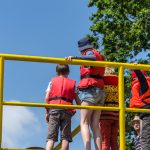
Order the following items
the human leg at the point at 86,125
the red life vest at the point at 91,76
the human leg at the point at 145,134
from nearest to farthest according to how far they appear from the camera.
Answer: the human leg at the point at 145,134
the human leg at the point at 86,125
the red life vest at the point at 91,76

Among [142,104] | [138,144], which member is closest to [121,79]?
[142,104]

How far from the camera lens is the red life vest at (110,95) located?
26.9 feet

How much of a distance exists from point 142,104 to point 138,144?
2.05ft

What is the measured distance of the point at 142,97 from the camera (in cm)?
770

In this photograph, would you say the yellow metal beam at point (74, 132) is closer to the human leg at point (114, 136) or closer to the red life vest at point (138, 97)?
the human leg at point (114, 136)

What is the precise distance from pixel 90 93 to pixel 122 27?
58.2 feet

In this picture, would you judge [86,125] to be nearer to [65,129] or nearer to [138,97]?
[65,129]

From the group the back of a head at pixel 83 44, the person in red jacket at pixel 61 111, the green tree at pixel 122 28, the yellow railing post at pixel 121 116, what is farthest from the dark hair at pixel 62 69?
the green tree at pixel 122 28

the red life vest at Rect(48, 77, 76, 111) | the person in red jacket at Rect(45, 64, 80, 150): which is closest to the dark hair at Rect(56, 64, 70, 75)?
the person in red jacket at Rect(45, 64, 80, 150)

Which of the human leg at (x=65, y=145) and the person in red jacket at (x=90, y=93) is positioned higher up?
the person in red jacket at (x=90, y=93)

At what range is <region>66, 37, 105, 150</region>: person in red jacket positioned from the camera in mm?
7633

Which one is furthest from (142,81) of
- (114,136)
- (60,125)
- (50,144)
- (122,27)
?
(122,27)

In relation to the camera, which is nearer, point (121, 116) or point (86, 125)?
point (121, 116)

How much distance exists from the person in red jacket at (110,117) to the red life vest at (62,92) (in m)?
0.45
